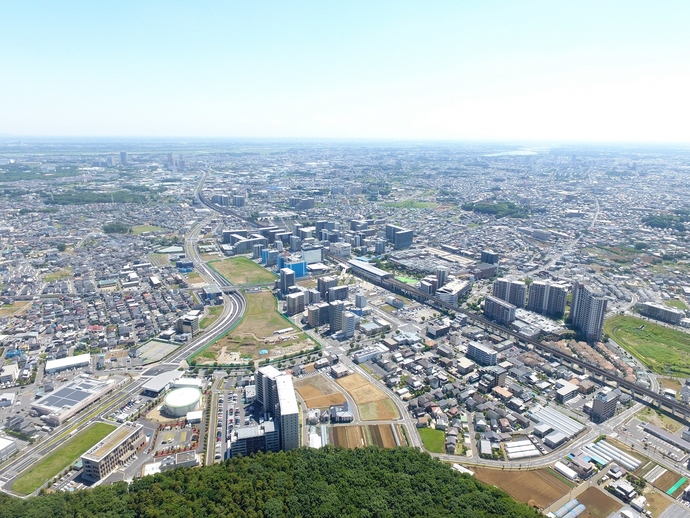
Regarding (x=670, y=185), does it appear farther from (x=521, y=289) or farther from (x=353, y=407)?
(x=353, y=407)

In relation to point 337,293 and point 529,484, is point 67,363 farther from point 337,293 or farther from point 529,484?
point 529,484

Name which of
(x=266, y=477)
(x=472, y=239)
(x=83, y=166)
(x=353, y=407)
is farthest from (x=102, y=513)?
(x=83, y=166)

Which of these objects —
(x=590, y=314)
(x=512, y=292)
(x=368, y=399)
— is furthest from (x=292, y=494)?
(x=512, y=292)

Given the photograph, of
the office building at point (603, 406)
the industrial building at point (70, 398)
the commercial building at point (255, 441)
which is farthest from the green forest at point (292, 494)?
the office building at point (603, 406)

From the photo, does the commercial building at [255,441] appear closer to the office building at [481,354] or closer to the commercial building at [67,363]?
the commercial building at [67,363]

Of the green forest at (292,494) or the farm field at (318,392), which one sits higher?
the green forest at (292,494)
